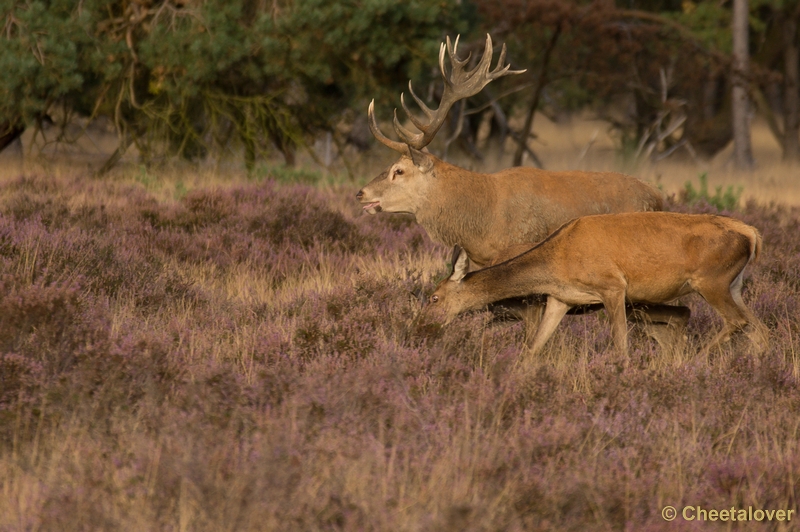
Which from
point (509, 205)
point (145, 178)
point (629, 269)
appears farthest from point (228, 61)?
point (629, 269)

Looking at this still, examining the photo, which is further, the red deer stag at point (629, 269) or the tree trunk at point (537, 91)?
the tree trunk at point (537, 91)

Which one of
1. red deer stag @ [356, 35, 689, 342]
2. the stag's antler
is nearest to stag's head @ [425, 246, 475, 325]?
red deer stag @ [356, 35, 689, 342]

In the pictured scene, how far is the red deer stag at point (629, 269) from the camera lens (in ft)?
20.5

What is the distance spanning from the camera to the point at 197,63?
13625 mm

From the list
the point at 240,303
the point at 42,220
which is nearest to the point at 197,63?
the point at 42,220

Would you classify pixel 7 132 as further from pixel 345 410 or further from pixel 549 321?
pixel 345 410

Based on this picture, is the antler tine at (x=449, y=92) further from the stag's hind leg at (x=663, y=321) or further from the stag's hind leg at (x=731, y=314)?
the stag's hind leg at (x=731, y=314)

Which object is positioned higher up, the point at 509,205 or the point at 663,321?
the point at 509,205

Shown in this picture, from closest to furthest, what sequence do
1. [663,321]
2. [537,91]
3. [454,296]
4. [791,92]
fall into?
[454,296], [663,321], [537,91], [791,92]

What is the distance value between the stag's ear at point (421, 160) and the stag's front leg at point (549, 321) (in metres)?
1.81

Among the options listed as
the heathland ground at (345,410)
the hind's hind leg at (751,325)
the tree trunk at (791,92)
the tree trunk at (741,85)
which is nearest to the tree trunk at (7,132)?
the heathland ground at (345,410)

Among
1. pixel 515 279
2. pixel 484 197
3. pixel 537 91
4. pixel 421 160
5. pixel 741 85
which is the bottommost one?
pixel 515 279

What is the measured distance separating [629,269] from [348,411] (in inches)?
99.2

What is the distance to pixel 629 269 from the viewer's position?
6.27 metres
